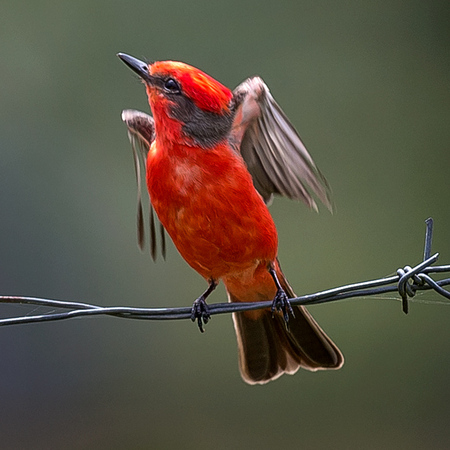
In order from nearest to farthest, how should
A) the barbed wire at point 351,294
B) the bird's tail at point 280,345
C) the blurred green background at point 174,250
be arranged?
the barbed wire at point 351,294 < the bird's tail at point 280,345 < the blurred green background at point 174,250

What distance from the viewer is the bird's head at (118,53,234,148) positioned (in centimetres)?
330

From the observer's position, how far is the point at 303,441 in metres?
5.91

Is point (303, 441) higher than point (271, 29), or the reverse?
point (271, 29)

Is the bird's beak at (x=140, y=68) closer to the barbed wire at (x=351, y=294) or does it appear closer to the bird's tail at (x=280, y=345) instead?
the bird's tail at (x=280, y=345)

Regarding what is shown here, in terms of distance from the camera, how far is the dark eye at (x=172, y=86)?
333cm

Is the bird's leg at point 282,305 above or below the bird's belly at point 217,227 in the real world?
below

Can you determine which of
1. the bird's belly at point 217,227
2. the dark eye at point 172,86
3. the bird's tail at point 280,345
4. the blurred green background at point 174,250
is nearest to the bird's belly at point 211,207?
the bird's belly at point 217,227

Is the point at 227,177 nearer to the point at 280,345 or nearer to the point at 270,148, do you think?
the point at 270,148

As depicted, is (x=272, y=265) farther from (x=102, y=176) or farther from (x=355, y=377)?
(x=102, y=176)

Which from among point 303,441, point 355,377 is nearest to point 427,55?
point 355,377

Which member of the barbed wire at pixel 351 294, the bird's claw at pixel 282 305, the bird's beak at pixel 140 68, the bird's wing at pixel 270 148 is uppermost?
the bird's beak at pixel 140 68

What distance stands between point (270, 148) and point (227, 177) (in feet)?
1.41

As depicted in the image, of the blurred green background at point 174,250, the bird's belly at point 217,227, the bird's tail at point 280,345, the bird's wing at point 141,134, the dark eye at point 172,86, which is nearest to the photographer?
the bird's belly at point 217,227

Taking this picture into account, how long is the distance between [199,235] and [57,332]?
310cm
